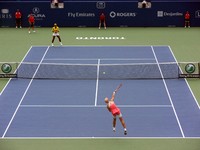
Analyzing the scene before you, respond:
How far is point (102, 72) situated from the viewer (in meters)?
30.0

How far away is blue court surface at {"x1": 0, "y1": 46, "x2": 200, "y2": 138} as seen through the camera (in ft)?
72.0

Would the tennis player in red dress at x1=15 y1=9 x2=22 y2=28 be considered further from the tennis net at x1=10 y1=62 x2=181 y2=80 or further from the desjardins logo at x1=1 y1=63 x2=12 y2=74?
the desjardins logo at x1=1 y1=63 x2=12 y2=74

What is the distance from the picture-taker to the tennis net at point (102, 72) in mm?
29641

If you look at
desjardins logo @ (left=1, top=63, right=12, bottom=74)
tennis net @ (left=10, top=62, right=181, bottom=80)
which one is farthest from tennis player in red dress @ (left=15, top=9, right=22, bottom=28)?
desjardins logo @ (left=1, top=63, right=12, bottom=74)

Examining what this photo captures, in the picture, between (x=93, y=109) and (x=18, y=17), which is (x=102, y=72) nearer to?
(x=93, y=109)

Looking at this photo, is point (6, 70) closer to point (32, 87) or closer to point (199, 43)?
point (32, 87)

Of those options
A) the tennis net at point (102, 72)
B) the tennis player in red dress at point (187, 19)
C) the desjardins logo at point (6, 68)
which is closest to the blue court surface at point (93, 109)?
the tennis net at point (102, 72)

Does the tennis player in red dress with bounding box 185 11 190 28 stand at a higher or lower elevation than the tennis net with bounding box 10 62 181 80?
higher

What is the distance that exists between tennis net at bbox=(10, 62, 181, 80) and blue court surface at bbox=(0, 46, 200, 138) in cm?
44

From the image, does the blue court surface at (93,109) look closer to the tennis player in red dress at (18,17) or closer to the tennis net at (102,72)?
the tennis net at (102,72)

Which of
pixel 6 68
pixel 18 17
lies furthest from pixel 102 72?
pixel 18 17

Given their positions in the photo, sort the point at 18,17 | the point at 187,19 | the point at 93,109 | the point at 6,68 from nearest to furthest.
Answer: the point at 93,109 → the point at 6,68 → the point at 187,19 → the point at 18,17

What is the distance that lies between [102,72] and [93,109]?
18.3 ft

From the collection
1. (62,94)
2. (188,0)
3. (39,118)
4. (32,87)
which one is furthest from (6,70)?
(188,0)
